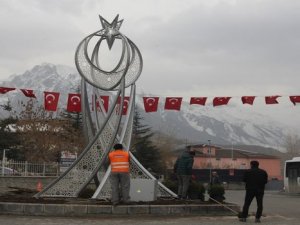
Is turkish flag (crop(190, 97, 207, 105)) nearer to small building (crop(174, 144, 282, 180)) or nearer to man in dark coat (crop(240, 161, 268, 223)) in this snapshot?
man in dark coat (crop(240, 161, 268, 223))

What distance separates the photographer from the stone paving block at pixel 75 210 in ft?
45.0

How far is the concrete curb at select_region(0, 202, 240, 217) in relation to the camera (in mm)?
13727

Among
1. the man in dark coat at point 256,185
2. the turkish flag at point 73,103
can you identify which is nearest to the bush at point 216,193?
the man in dark coat at point 256,185

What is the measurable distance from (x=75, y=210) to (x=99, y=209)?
2.13 feet

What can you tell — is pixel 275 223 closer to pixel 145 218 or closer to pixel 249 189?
pixel 249 189

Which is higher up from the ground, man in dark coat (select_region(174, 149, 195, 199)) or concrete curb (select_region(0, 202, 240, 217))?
man in dark coat (select_region(174, 149, 195, 199))

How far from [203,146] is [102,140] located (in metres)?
84.9

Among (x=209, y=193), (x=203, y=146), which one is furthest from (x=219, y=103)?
(x=203, y=146)

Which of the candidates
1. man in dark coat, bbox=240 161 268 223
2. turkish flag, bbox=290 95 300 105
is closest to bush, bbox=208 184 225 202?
man in dark coat, bbox=240 161 268 223

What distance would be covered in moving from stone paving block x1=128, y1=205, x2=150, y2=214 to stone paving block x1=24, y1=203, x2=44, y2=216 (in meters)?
2.37

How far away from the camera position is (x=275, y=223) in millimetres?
12695

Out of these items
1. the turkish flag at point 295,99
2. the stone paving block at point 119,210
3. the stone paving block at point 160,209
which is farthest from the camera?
the turkish flag at point 295,99

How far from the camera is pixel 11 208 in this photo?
14180 millimetres

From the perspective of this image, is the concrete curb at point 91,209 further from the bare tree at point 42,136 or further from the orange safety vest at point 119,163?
the bare tree at point 42,136
